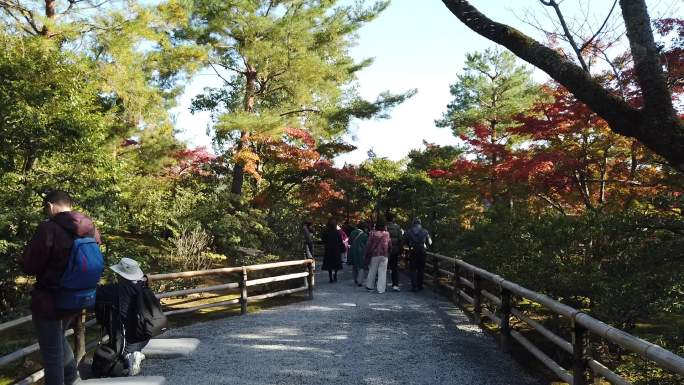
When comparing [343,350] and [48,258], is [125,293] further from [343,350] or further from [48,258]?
[343,350]

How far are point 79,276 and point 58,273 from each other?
131 mm

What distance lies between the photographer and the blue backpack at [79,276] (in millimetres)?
3453

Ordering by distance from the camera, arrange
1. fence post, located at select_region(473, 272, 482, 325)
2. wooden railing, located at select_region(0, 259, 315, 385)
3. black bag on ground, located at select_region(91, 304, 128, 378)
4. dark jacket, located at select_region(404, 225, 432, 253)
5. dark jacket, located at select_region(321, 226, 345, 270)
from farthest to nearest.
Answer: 1. dark jacket, located at select_region(321, 226, 345, 270)
2. dark jacket, located at select_region(404, 225, 432, 253)
3. fence post, located at select_region(473, 272, 482, 325)
4. black bag on ground, located at select_region(91, 304, 128, 378)
5. wooden railing, located at select_region(0, 259, 315, 385)

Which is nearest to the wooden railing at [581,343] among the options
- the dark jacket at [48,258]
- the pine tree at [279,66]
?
the dark jacket at [48,258]

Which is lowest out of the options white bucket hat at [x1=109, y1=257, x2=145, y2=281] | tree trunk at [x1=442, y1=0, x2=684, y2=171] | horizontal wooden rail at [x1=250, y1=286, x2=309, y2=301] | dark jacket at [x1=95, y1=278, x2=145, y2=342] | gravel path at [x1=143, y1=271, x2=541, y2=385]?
gravel path at [x1=143, y1=271, x2=541, y2=385]

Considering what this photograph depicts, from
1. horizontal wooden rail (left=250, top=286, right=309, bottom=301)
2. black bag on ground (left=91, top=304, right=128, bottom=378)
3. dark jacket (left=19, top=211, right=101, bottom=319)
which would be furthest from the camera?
horizontal wooden rail (left=250, top=286, right=309, bottom=301)

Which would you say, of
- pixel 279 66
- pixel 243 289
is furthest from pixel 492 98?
pixel 243 289

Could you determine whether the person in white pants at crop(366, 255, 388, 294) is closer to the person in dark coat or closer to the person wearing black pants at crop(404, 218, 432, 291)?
the person wearing black pants at crop(404, 218, 432, 291)

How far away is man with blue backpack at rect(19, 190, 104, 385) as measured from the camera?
11.0ft

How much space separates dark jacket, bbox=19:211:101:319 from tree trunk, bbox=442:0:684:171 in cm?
377

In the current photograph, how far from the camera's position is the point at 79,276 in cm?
350

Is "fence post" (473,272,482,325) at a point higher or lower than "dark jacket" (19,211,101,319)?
lower

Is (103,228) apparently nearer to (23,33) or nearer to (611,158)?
(23,33)

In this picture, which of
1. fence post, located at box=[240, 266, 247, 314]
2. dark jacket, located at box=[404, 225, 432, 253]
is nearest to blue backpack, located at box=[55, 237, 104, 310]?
fence post, located at box=[240, 266, 247, 314]
